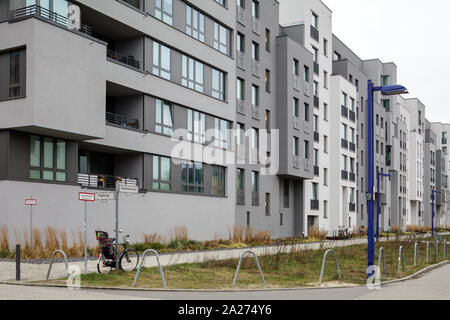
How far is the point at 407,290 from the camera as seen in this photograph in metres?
14.0

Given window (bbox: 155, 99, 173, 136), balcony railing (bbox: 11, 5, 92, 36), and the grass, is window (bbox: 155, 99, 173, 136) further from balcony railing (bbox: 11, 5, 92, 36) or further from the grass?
the grass

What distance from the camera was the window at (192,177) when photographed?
1302 inches

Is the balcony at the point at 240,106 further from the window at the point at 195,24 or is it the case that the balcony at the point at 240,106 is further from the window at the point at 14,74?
the window at the point at 14,74

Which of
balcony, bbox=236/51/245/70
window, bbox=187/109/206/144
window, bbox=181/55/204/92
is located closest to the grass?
Answer: window, bbox=187/109/206/144

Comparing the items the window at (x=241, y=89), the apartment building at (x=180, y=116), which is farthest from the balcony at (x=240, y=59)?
the window at (x=241, y=89)

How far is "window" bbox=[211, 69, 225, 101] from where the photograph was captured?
3666cm

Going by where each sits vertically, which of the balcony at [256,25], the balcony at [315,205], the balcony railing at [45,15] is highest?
the balcony at [256,25]

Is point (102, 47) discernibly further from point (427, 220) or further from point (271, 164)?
point (427, 220)

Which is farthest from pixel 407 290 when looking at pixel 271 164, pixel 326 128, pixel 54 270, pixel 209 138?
pixel 326 128

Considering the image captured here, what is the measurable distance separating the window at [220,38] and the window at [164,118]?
690 cm

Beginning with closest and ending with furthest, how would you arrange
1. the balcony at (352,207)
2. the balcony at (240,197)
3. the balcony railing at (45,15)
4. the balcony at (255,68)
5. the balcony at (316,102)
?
the balcony railing at (45,15) < the balcony at (240,197) < the balcony at (255,68) < the balcony at (316,102) < the balcony at (352,207)

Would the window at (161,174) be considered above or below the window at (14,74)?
below

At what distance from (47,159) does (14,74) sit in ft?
11.8

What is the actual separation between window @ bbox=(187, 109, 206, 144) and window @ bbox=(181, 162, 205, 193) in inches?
58.9
